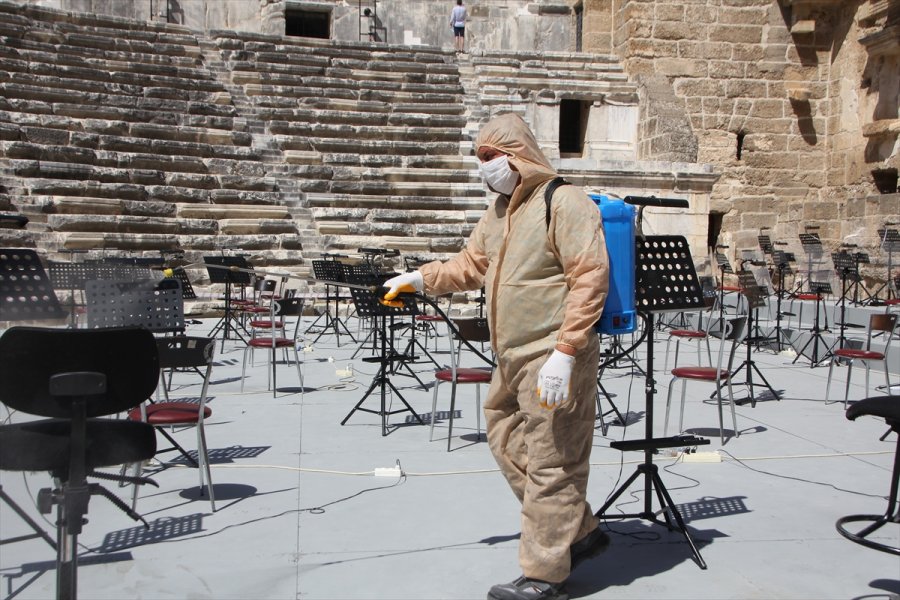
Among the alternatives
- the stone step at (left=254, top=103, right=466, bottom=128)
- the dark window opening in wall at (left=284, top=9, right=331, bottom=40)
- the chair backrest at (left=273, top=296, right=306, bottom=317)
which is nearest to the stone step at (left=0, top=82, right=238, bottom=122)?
the stone step at (left=254, top=103, right=466, bottom=128)

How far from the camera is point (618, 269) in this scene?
345cm

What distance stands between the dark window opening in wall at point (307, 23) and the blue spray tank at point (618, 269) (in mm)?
21257

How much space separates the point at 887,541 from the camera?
155 inches

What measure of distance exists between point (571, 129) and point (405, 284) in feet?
59.4

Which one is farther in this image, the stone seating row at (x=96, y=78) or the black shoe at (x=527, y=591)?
the stone seating row at (x=96, y=78)

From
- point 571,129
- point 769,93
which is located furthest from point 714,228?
point 571,129

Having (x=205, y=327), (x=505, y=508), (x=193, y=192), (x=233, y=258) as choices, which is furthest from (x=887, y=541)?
(x=193, y=192)

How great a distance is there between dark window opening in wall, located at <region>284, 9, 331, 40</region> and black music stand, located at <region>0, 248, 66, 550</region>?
20651 millimetres

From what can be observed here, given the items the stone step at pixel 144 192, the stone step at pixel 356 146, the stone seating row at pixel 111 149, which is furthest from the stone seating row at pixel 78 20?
the stone step at pixel 144 192

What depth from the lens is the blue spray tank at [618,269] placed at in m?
3.43

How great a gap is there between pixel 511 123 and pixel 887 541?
2531 millimetres

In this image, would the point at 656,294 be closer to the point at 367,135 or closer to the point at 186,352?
the point at 186,352

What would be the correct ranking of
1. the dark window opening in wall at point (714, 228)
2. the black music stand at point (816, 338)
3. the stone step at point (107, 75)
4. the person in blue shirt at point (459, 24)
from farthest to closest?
the person in blue shirt at point (459, 24) < the dark window opening in wall at point (714, 228) < the stone step at point (107, 75) < the black music stand at point (816, 338)

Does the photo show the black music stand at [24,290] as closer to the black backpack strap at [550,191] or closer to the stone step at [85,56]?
the black backpack strap at [550,191]
